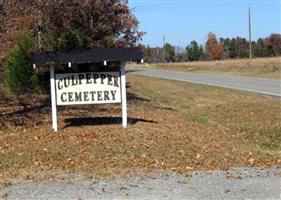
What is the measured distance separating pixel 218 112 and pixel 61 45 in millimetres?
5733

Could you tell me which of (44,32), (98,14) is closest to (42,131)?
(44,32)

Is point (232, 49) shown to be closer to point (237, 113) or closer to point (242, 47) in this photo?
point (242, 47)

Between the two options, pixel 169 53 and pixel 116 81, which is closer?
pixel 116 81

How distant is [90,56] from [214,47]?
113m

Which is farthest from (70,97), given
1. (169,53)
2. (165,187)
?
(169,53)

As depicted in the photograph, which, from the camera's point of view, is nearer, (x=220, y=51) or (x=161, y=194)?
(x=161, y=194)

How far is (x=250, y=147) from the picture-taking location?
12.0 m

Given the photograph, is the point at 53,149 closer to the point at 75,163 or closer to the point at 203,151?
the point at 75,163

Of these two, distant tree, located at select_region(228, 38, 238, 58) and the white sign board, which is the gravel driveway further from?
distant tree, located at select_region(228, 38, 238, 58)

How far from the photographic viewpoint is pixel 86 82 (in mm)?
12352

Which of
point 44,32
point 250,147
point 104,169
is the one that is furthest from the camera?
point 44,32

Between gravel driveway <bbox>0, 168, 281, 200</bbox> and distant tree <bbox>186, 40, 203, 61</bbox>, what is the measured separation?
118 meters

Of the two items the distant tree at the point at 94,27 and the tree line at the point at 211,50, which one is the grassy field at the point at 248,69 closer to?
the distant tree at the point at 94,27

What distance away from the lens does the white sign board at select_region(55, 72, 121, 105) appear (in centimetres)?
1230
